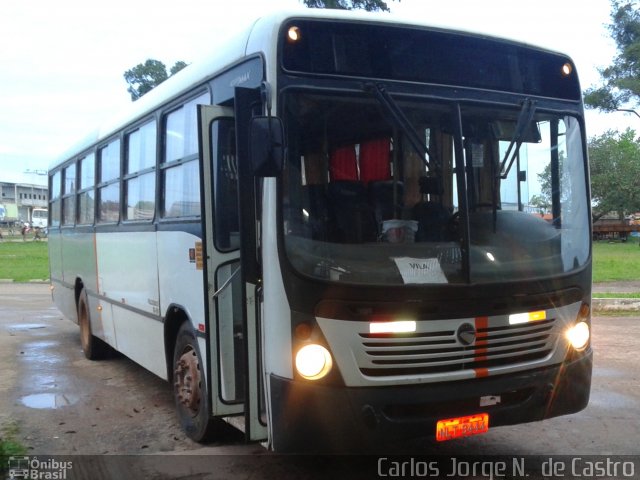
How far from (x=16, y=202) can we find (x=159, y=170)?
117 meters

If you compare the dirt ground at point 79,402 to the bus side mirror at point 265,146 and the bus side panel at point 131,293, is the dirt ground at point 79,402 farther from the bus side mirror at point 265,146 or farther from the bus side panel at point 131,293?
the bus side mirror at point 265,146

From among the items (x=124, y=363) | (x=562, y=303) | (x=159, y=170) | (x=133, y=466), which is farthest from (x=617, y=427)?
(x=124, y=363)

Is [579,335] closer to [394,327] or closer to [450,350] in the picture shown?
[450,350]

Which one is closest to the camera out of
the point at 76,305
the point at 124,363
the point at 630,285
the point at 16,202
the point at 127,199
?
the point at 127,199

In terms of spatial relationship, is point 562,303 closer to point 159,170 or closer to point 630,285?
point 159,170

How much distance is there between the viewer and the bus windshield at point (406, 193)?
155 inches

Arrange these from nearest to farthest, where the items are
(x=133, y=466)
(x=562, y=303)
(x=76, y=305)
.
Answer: (x=562, y=303)
(x=133, y=466)
(x=76, y=305)

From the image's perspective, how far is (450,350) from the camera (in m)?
4.02

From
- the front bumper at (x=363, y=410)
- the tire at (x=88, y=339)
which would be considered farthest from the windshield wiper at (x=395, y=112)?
the tire at (x=88, y=339)

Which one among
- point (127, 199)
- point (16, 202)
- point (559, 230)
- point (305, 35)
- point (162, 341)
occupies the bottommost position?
point (162, 341)

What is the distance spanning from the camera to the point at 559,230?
4613 mm

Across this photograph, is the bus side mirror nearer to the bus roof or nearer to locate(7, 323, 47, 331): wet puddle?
the bus roof

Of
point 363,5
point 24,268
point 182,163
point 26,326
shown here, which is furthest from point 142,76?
point 182,163

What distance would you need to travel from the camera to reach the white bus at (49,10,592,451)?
386cm
